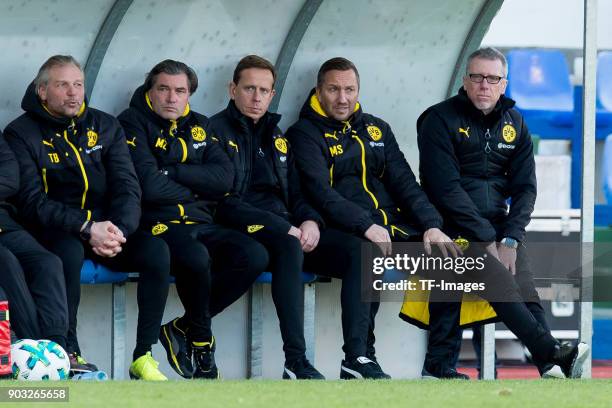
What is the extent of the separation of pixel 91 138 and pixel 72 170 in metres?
0.18

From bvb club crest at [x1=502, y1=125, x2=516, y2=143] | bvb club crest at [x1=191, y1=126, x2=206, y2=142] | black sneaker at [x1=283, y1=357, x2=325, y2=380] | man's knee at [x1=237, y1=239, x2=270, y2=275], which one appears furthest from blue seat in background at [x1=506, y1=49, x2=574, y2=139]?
black sneaker at [x1=283, y1=357, x2=325, y2=380]

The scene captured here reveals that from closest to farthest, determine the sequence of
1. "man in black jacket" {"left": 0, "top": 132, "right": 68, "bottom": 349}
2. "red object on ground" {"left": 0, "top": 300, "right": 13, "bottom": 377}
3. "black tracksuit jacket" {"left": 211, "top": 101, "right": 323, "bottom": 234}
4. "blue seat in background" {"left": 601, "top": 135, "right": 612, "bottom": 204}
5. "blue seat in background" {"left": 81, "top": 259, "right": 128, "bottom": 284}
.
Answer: "red object on ground" {"left": 0, "top": 300, "right": 13, "bottom": 377} < "man in black jacket" {"left": 0, "top": 132, "right": 68, "bottom": 349} < "blue seat in background" {"left": 81, "top": 259, "right": 128, "bottom": 284} < "black tracksuit jacket" {"left": 211, "top": 101, "right": 323, "bottom": 234} < "blue seat in background" {"left": 601, "top": 135, "right": 612, "bottom": 204}

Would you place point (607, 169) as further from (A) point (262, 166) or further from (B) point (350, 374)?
(B) point (350, 374)

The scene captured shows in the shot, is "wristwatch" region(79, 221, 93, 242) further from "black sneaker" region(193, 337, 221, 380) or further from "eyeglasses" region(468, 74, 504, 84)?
"eyeglasses" region(468, 74, 504, 84)

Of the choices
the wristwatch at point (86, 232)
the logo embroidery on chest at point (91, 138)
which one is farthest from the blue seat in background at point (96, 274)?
the logo embroidery on chest at point (91, 138)

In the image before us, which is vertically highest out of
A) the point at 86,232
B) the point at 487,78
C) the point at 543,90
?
the point at 543,90

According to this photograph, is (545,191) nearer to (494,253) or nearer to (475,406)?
(494,253)

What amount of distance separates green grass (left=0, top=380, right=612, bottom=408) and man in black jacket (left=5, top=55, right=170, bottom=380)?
2.26 ft

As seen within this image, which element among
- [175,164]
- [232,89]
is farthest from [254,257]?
[232,89]

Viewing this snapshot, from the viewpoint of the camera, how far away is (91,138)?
6895 millimetres

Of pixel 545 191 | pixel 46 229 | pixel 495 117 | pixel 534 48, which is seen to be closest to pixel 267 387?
pixel 46 229

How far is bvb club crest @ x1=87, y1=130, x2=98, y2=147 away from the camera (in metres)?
6.88

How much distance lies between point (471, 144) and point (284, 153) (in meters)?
0.92

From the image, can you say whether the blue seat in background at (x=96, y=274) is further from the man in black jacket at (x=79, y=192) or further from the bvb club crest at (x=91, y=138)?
the bvb club crest at (x=91, y=138)
